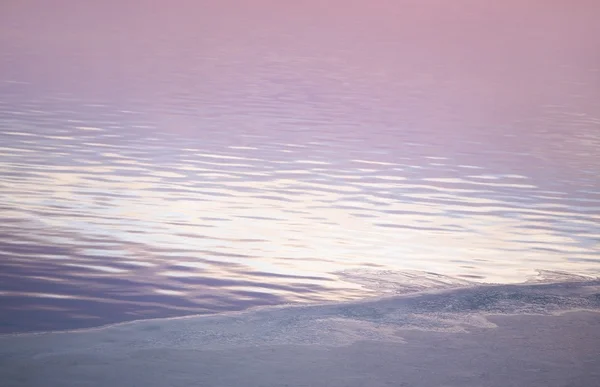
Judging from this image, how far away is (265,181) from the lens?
18.9m

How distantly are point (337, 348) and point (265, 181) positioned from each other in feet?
32.1

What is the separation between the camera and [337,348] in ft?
30.5

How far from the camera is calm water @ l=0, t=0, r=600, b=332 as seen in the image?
40.8 ft

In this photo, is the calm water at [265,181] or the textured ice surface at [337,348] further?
the calm water at [265,181]

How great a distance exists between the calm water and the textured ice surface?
52.6 inches

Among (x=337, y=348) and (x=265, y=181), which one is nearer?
(x=337, y=348)

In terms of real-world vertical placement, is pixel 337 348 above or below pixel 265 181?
below

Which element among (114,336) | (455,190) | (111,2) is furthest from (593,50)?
(114,336)

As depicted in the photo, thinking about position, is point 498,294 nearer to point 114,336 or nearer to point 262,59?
point 114,336

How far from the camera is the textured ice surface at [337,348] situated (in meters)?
8.52

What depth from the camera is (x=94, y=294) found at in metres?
11.5

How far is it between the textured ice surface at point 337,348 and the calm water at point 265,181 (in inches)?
52.6

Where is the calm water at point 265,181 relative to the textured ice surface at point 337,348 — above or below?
above

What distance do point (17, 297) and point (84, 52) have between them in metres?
37.0
